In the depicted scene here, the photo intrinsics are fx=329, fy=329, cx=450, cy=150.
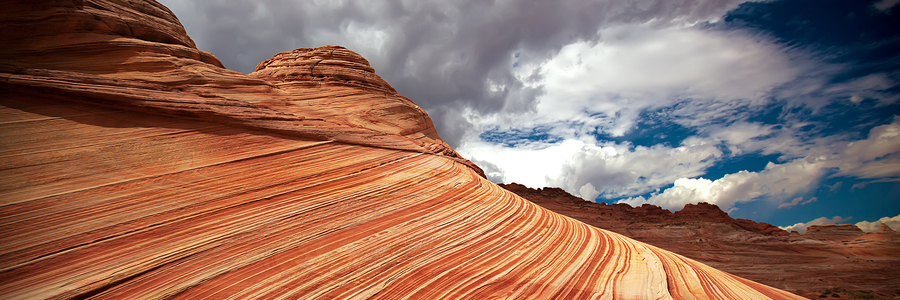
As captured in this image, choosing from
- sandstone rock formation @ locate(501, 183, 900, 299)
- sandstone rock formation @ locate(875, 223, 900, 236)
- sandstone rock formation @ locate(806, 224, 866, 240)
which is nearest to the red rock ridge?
sandstone rock formation @ locate(501, 183, 900, 299)

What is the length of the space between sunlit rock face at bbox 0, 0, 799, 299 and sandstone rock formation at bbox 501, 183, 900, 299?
1415cm

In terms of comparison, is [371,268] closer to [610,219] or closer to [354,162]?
[354,162]

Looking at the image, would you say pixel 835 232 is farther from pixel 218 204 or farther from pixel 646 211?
pixel 218 204

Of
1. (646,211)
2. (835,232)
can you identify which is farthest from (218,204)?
(835,232)

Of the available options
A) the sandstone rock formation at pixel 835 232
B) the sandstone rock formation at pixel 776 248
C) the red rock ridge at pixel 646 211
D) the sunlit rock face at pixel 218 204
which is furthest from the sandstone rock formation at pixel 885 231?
the sunlit rock face at pixel 218 204

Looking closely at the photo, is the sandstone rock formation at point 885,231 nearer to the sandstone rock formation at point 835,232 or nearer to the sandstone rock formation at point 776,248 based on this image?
the sandstone rock formation at point 776,248

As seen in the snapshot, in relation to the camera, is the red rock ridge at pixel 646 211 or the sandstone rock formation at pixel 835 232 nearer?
the sandstone rock formation at pixel 835 232

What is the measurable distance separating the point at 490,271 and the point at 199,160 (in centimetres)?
590

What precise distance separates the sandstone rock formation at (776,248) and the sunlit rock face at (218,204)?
1415 cm

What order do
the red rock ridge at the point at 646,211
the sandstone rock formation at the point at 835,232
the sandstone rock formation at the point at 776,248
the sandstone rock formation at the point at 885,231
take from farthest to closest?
the red rock ridge at the point at 646,211, the sandstone rock formation at the point at 835,232, the sandstone rock formation at the point at 885,231, the sandstone rock formation at the point at 776,248

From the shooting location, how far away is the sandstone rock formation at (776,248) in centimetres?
1592

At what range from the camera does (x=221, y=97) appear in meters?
8.52

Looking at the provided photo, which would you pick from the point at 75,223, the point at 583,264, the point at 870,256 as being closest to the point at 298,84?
the point at 75,223

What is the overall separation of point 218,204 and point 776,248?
28.3m
